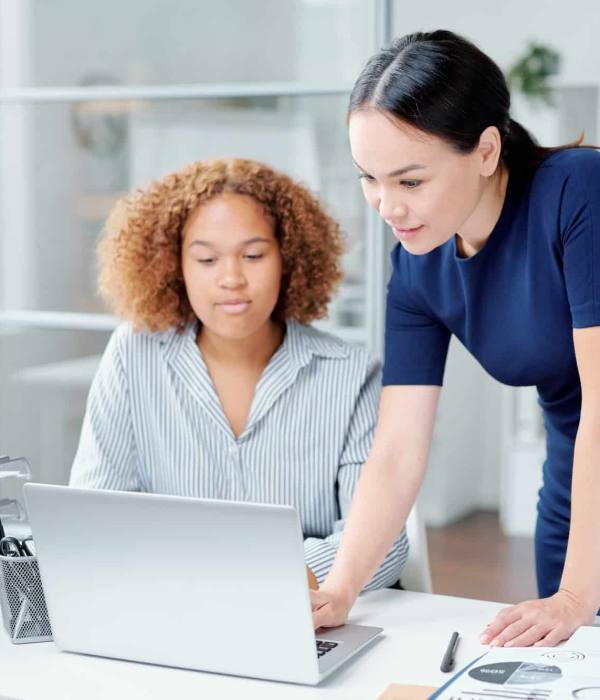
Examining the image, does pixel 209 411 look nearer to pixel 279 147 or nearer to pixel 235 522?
pixel 235 522

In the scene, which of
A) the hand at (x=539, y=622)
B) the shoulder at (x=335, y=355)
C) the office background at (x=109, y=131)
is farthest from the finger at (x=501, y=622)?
the office background at (x=109, y=131)

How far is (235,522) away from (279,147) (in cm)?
176

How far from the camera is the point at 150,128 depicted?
294cm

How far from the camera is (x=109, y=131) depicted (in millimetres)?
3002

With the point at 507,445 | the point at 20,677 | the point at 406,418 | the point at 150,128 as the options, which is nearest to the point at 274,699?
the point at 20,677

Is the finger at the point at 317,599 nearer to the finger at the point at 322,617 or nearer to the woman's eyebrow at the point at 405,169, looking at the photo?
the finger at the point at 322,617

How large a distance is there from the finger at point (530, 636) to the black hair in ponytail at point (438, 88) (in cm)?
56

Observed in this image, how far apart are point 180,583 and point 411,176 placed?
53cm

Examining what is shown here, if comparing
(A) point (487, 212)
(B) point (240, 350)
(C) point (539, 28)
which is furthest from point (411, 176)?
(C) point (539, 28)

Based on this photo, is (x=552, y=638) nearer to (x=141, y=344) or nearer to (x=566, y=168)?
(x=566, y=168)

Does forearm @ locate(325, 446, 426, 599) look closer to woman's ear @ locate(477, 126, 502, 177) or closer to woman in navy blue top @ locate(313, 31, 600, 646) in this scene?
woman in navy blue top @ locate(313, 31, 600, 646)

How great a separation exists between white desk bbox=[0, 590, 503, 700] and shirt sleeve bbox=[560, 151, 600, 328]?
0.40 meters

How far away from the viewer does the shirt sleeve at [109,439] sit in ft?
6.08

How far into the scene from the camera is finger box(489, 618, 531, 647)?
126 centimetres
